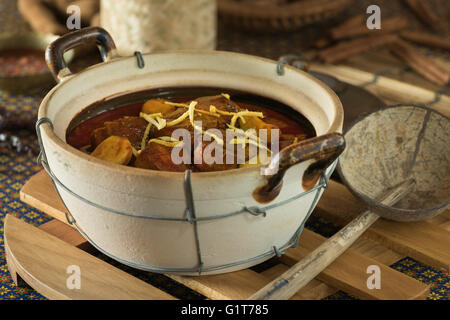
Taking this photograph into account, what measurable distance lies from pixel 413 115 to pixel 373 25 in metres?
1.56

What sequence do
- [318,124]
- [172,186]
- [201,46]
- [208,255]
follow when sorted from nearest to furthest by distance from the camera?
[172,186] < [208,255] < [318,124] < [201,46]

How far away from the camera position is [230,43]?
10.5 ft

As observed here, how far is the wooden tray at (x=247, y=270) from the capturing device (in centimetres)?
132

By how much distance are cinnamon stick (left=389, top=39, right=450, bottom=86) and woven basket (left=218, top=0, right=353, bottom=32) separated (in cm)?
37

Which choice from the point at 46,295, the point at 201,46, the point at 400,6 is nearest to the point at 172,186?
the point at 46,295

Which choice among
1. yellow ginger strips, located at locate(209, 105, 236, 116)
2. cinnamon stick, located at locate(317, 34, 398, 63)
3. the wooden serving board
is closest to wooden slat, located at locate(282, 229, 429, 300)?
Answer: the wooden serving board

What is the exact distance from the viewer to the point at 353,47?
9.59 ft

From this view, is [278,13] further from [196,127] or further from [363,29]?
[196,127]

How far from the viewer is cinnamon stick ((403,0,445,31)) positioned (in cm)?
348

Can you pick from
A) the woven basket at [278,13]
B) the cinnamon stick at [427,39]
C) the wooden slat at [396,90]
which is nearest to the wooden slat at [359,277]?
the wooden slat at [396,90]

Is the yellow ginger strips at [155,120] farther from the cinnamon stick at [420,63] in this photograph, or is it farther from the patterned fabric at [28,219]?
the cinnamon stick at [420,63]

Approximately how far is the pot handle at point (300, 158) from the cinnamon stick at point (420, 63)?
165 cm

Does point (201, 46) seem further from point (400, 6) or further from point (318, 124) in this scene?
point (400, 6)

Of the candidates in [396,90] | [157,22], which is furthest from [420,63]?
[157,22]
